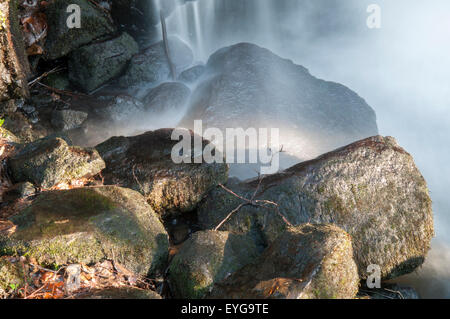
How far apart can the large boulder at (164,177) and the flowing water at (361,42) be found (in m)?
8.44

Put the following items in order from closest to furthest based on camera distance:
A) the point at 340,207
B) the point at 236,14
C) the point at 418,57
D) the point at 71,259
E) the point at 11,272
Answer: the point at 11,272 < the point at 71,259 < the point at 340,207 < the point at 236,14 < the point at 418,57

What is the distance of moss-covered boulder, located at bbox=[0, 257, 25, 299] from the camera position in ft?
7.34

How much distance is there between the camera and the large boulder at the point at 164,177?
3885 millimetres

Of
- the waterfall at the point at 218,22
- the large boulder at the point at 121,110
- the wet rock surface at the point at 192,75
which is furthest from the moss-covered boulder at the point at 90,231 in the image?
the waterfall at the point at 218,22

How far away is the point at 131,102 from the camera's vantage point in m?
7.92

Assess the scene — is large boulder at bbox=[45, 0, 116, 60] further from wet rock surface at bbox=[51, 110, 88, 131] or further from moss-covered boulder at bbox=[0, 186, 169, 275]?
moss-covered boulder at bbox=[0, 186, 169, 275]

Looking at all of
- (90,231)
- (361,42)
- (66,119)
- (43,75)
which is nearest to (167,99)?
(66,119)

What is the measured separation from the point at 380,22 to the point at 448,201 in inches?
445

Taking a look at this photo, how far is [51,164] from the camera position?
373 cm

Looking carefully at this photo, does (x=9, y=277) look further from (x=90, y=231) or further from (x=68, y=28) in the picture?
(x=68, y=28)

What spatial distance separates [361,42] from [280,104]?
10.3 meters

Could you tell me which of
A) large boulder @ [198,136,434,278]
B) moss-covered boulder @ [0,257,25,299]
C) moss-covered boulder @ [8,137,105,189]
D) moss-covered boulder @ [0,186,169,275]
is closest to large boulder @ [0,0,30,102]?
moss-covered boulder @ [8,137,105,189]
